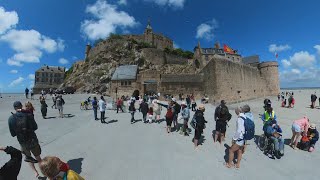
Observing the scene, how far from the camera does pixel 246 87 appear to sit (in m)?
34.0

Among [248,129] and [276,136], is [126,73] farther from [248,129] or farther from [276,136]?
[248,129]

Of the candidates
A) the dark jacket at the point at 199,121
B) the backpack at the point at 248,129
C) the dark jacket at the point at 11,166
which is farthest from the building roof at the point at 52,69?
the backpack at the point at 248,129

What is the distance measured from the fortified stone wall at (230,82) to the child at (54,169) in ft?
81.5

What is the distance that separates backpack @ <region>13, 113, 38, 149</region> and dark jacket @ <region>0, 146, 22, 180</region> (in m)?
1.45

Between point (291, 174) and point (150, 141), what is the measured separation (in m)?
4.52

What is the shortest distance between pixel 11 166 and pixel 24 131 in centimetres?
151

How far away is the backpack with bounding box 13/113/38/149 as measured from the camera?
4.34m

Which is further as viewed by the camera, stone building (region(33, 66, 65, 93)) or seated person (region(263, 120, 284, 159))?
stone building (region(33, 66, 65, 93))

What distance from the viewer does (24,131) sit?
4.37 m

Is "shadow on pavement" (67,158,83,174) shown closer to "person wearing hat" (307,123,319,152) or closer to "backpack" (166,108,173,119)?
"backpack" (166,108,173,119)

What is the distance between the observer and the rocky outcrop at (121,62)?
53331 mm

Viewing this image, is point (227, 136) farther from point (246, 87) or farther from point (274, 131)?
point (246, 87)

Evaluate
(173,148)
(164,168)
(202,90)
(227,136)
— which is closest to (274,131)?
(227,136)

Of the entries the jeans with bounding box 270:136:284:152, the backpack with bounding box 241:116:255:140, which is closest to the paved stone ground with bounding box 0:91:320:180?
the jeans with bounding box 270:136:284:152
